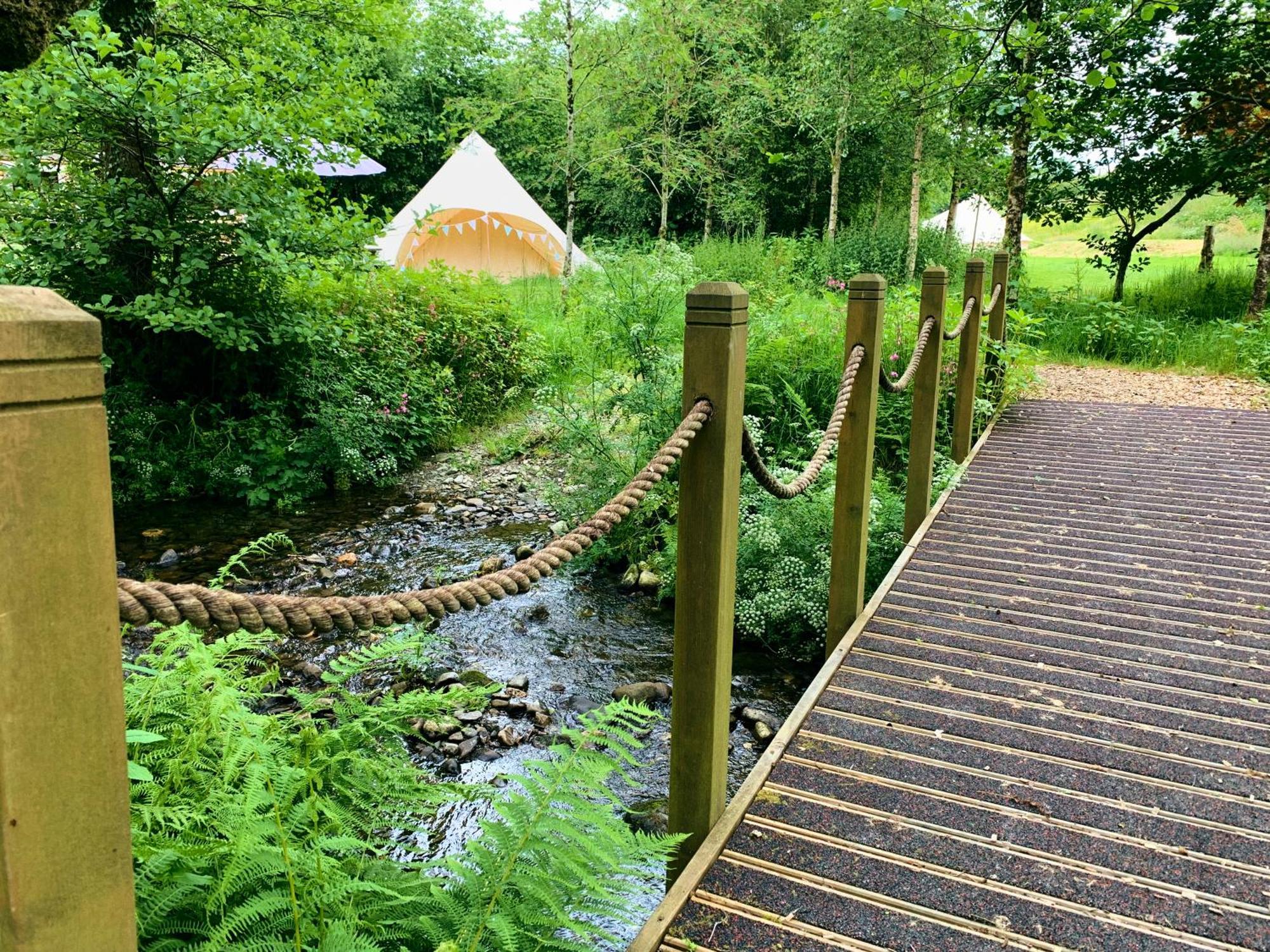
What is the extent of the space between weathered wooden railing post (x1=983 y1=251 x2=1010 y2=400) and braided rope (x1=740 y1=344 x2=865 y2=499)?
4.42 m

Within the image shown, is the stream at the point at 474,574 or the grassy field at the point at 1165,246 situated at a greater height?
the grassy field at the point at 1165,246

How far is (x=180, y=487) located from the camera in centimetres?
789

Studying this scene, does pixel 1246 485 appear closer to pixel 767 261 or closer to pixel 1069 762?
pixel 1069 762

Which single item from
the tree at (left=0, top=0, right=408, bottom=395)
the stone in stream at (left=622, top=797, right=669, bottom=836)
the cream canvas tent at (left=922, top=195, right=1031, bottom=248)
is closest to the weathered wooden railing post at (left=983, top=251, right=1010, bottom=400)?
the stone in stream at (left=622, top=797, right=669, bottom=836)

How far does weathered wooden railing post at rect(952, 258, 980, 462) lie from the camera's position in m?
6.30

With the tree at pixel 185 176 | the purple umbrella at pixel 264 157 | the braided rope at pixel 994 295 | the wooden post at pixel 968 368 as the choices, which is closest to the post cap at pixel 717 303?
the wooden post at pixel 968 368

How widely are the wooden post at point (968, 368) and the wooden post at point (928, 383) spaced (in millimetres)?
1405

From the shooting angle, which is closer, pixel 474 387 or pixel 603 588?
pixel 603 588

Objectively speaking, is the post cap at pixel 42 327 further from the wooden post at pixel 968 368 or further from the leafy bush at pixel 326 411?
the leafy bush at pixel 326 411

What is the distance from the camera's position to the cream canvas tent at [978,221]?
2717 cm

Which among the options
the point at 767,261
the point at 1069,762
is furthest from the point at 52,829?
the point at 767,261

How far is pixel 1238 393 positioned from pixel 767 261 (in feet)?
31.7

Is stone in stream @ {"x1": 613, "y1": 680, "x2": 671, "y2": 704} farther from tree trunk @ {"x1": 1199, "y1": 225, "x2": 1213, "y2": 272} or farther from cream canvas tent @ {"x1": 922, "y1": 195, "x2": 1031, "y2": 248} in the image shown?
cream canvas tent @ {"x1": 922, "y1": 195, "x2": 1031, "y2": 248}

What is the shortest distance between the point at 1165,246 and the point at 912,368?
3697 cm
